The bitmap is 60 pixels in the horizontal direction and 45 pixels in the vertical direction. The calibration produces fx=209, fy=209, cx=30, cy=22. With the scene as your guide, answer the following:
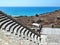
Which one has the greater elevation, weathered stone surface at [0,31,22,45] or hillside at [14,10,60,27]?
weathered stone surface at [0,31,22,45]

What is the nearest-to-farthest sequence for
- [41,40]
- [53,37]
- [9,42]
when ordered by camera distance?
[9,42] < [41,40] < [53,37]

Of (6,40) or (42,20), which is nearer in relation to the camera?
(6,40)

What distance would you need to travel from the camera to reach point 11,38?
14641mm

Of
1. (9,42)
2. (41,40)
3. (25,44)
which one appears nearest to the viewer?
(9,42)

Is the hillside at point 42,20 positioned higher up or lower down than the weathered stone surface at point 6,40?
lower down

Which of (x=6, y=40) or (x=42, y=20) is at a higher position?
(x=6, y=40)

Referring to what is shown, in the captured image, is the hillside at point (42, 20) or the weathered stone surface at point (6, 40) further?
the hillside at point (42, 20)

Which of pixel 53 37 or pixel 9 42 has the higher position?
pixel 9 42

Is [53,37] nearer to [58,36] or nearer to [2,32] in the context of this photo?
[58,36]

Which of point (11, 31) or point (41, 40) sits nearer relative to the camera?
point (11, 31)

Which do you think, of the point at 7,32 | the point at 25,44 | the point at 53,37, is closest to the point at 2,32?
the point at 7,32

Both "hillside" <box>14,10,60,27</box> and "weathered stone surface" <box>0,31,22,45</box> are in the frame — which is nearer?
"weathered stone surface" <box>0,31,22,45</box>

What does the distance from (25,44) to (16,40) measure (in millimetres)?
706

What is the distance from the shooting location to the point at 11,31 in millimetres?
15562
